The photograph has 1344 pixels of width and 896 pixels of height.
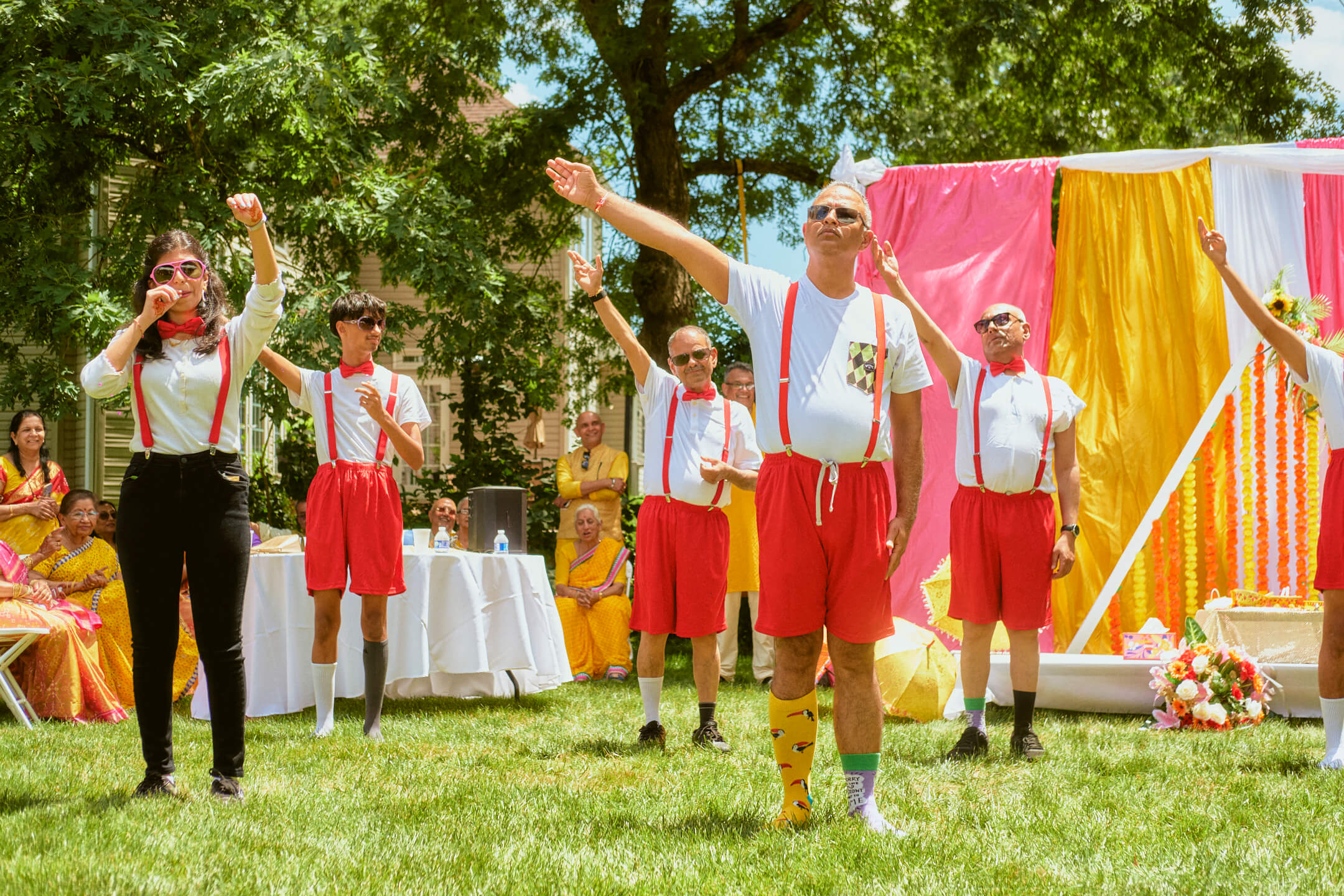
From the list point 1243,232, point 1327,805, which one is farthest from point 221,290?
point 1243,232

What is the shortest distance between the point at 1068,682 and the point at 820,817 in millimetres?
3603

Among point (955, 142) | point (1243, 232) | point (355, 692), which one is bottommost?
point (355, 692)

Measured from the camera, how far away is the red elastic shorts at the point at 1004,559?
5480 millimetres

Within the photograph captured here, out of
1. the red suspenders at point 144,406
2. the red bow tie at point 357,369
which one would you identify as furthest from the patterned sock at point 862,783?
the red bow tie at point 357,369

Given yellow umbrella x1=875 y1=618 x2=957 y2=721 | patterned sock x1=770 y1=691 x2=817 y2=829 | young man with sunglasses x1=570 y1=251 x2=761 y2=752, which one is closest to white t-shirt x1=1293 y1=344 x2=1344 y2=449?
young man with sunglasses x1=570 y1=251 x2=761 y2=752

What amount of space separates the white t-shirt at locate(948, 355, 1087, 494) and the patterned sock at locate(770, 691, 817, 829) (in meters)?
2.07

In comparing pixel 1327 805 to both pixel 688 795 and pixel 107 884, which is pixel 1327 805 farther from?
pixel 107 884

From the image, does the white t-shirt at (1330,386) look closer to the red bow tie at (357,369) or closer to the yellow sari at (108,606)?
the red bow tie at (357,369)

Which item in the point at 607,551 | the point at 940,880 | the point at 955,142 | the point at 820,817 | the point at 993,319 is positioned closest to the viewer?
the point at 940,880

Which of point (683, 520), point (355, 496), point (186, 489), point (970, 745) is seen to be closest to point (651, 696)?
point (683, 520)

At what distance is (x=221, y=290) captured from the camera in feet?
14.0

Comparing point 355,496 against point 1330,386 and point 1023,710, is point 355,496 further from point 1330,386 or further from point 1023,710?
point 1330,386

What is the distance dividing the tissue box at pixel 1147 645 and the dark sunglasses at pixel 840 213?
164 inches

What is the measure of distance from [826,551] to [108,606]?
5365 millimetres
